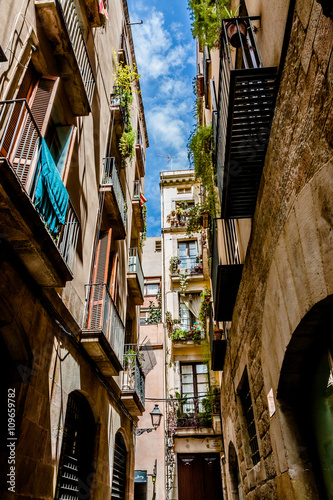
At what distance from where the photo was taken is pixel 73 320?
618cm

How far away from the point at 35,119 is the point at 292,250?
A: 440 cm

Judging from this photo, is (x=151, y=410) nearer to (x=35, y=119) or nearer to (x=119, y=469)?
(x=119, y=469)

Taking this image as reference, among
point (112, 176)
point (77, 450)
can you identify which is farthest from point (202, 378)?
point (112, 176)

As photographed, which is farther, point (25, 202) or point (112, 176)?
point (112, 176)

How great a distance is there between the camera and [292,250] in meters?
2.83

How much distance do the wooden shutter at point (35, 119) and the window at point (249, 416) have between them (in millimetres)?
4485

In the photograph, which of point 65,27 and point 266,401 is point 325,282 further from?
point 65,27

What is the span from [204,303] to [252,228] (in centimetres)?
1456

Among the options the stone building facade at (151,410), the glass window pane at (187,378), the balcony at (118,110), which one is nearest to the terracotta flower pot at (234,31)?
the balcony at (118,110)

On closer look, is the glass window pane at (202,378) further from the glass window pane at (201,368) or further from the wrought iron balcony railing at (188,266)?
the wrought iron balcony railing at (188,266)

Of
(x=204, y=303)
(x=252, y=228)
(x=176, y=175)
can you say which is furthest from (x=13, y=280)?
(x=176, y=175)

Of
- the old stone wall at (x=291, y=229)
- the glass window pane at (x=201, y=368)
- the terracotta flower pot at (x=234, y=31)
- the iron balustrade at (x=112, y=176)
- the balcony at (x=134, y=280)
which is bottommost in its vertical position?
the old stone wall at (x=291, y=229)

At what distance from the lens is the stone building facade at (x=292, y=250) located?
2332 mm

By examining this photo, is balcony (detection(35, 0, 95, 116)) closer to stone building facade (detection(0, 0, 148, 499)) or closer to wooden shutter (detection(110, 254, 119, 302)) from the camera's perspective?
stone building facade (detection(0, 0, 148, 499))
